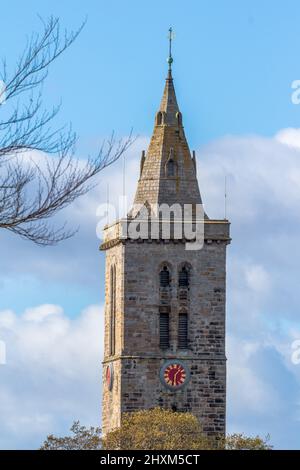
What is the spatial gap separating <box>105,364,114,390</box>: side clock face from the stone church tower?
0.15 ft

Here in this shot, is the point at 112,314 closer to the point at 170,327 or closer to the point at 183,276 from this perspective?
the point at 170,327

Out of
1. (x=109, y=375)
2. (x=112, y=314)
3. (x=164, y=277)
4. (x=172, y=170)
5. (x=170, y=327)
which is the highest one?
(x=172, y=170)

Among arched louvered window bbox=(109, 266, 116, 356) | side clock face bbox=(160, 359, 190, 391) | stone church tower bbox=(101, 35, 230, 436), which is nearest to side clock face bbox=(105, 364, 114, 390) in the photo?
stone church tower bbox=(101, 35, 230, 436)

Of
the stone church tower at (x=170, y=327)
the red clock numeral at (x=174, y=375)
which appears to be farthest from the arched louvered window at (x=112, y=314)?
the red clock numeral at (x=174, y=375)

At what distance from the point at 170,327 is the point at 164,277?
232 centimetres

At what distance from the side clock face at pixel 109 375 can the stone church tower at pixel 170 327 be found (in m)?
0.05

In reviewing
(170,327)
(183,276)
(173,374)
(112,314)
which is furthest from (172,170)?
(173,374)

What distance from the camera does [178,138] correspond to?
128 metres

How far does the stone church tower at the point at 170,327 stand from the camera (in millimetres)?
125250

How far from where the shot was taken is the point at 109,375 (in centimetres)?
12788

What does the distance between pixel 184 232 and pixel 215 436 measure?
9.63 meters

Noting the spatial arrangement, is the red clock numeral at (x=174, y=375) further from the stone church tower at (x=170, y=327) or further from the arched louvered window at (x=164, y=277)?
the arched louvered window at (x=164, y=277)
